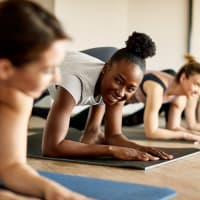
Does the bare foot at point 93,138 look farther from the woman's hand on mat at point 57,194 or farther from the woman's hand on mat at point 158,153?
the woman's hand on mat at point 57,194

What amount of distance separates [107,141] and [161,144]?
1.39 ft

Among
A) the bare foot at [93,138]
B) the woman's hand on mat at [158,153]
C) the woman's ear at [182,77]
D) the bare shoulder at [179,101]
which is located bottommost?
the bare foot at [93,138]

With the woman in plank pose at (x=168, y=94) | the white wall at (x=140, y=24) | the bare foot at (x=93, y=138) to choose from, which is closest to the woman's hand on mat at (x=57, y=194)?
the bare foot at (x=93, y=138)

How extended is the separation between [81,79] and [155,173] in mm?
522

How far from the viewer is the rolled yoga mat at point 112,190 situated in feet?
5.07

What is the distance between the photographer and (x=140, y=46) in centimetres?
213

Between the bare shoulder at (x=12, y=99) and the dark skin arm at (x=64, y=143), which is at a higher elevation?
the bare shoulder at (x=12, y=99)

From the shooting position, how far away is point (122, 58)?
6.84ft

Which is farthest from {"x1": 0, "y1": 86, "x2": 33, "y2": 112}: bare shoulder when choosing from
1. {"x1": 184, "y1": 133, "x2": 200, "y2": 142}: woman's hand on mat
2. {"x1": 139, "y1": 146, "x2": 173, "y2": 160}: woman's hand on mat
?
{"x1": 184, "y1": 133, "x2": 200, "y2": 142}: woman's hand on mat

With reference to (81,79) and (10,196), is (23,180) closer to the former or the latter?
(10,196)

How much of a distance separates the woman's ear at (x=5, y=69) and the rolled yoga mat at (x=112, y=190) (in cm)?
46

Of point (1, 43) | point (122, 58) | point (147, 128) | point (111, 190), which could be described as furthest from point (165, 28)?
point (1, 43)

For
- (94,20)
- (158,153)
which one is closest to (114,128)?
(158,153)

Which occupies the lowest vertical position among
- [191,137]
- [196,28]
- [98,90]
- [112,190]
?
[191,137]
